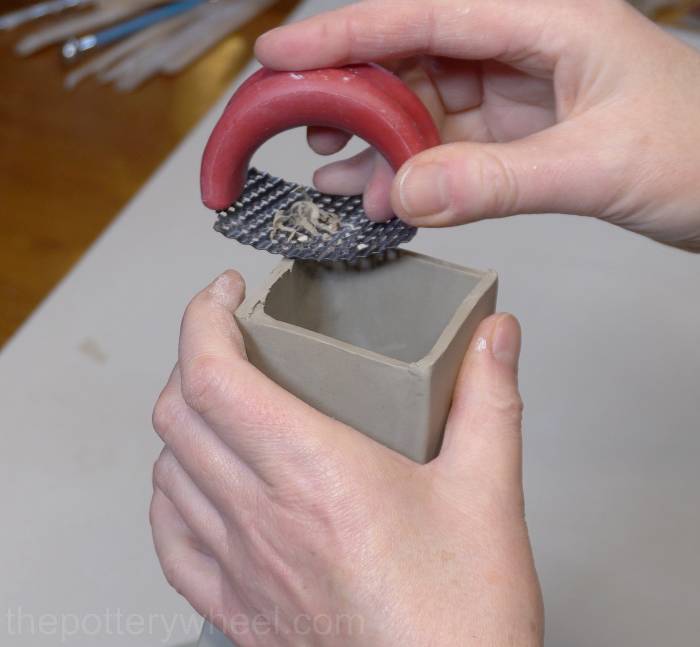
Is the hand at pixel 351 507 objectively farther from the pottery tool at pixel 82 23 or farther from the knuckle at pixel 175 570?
the pottery tool at pixel 82 23

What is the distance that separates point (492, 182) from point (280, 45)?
0.47 feet

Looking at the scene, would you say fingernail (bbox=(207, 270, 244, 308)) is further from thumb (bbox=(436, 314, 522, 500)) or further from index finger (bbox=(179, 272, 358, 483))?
thumb (bbox=(436, 314, 522, 500))

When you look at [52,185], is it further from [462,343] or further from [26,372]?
[462,343]

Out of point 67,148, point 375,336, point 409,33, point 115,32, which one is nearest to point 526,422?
point 375,336

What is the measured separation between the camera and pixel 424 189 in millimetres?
444

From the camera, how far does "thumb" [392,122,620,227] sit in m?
0.44

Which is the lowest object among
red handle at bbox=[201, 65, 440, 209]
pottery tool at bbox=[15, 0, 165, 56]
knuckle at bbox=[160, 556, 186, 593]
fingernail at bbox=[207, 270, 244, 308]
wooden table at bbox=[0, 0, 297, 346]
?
knuckle at bbox=[160, 556, 186, 593]

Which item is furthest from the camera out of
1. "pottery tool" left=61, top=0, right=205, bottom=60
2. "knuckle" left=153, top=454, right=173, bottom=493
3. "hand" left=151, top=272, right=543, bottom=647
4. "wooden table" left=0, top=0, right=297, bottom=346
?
"pottery tool" left=61, top=0, right=205, bottom=60

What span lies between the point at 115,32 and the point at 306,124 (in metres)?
0.82

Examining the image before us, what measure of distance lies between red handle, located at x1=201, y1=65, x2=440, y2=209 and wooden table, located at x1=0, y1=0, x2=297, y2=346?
19.3 inches

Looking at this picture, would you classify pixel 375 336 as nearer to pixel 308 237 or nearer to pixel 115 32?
pixel 308 237

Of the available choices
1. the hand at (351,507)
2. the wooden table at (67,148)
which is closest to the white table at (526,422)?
the wooden table at (67,148)

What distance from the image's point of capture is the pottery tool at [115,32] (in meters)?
1.19

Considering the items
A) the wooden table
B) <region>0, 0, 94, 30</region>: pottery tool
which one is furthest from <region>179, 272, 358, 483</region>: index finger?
<region>0, 0, 94, 30</region>: pottery tool
